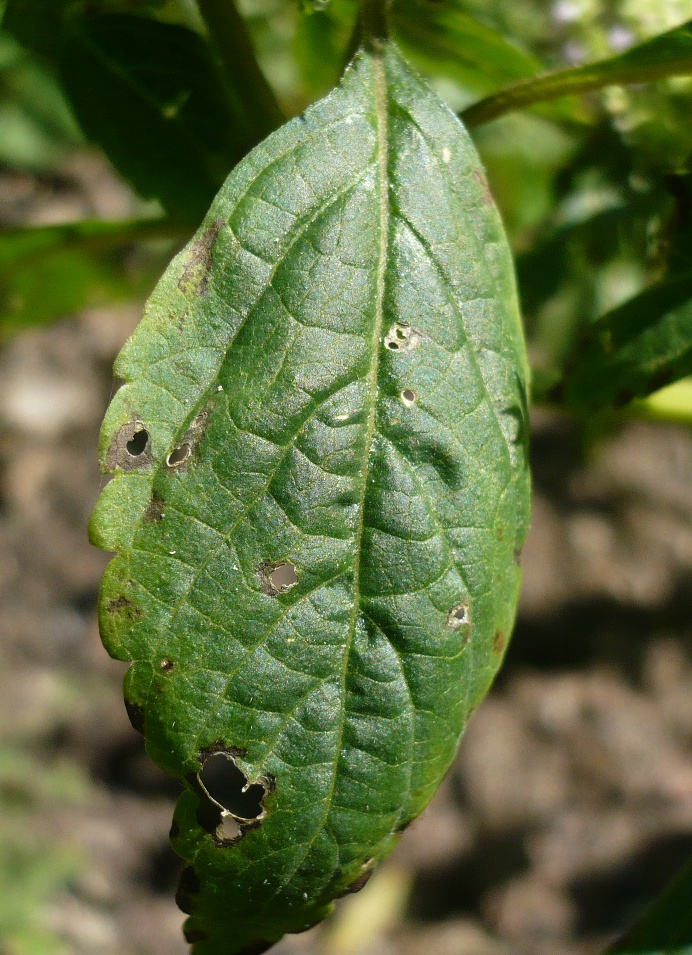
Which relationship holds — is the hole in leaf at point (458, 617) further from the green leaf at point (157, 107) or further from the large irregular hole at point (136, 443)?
the green leaf at point (157, 107)

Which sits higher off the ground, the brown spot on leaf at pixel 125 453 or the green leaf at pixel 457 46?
the green leaf at pixel 457 46

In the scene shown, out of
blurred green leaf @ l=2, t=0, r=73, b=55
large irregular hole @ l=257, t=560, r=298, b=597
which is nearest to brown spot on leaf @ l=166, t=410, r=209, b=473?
large irregular hole @ l=257, t=560, r=298, b=597

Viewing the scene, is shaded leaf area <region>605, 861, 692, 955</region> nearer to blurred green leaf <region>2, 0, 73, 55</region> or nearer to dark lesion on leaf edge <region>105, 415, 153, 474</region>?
dark lesion on leaf edge <region>105, 415, 153, 474</region>

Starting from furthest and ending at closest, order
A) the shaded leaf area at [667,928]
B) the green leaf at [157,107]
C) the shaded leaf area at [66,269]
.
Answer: the shaded leaf area at [66,269], the shaded leaf area at [667,928], the green leaf at [157,107]

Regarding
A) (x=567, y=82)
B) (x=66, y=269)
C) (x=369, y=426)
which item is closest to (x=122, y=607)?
(x=369, y=426)

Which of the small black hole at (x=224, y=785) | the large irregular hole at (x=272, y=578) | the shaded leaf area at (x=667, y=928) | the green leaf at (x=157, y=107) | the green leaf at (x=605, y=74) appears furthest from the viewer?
the small black hole at (x=224, y=785)

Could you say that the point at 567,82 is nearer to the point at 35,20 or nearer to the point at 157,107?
the point at 157,107

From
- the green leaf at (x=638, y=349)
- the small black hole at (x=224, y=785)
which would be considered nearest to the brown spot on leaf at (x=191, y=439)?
the green leaf at (x=638, y=349)

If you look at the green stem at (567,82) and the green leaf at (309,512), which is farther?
the green stem at (567,82)
